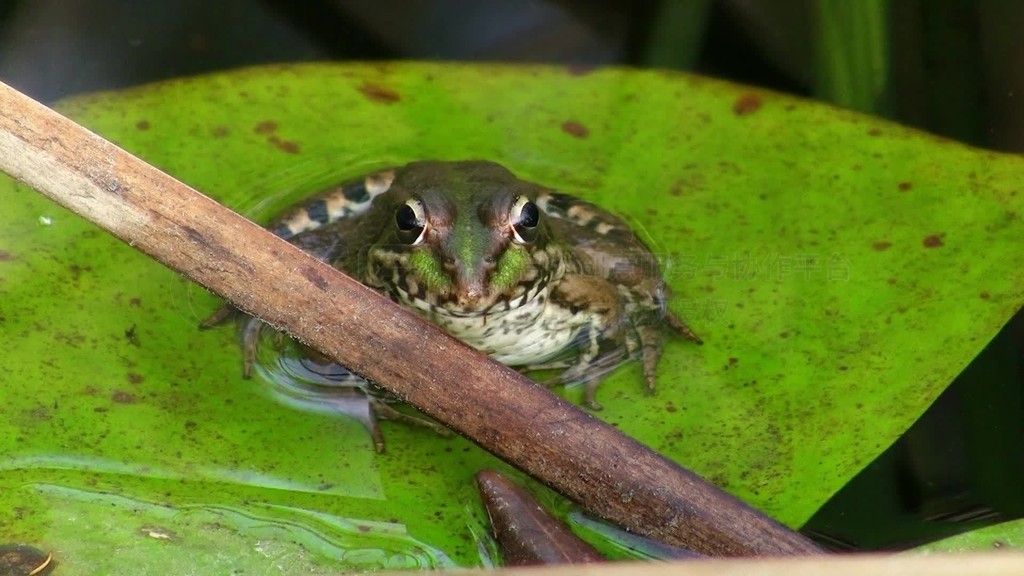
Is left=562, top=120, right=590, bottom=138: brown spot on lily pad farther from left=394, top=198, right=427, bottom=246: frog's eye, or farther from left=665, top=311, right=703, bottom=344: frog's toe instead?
left=394, top=198, right=427, bottom=246: frog's eye

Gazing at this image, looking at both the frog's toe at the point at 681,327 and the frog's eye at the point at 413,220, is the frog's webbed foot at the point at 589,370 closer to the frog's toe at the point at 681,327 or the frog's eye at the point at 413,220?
the frog's toe at the point at 681,327

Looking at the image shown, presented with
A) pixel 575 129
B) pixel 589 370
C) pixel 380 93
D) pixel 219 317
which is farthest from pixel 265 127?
pixel 589 370

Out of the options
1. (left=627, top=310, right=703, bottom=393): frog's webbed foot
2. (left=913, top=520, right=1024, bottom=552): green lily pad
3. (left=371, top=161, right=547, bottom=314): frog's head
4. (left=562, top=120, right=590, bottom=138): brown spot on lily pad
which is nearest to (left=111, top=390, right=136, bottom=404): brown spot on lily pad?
(left=371, top=161, right=547, bottom=314): frog's head

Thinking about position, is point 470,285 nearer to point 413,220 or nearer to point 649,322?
point 413,220

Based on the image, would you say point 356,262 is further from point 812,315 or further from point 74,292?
point 812,315

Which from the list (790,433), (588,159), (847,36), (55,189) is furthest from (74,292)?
(847,36)
